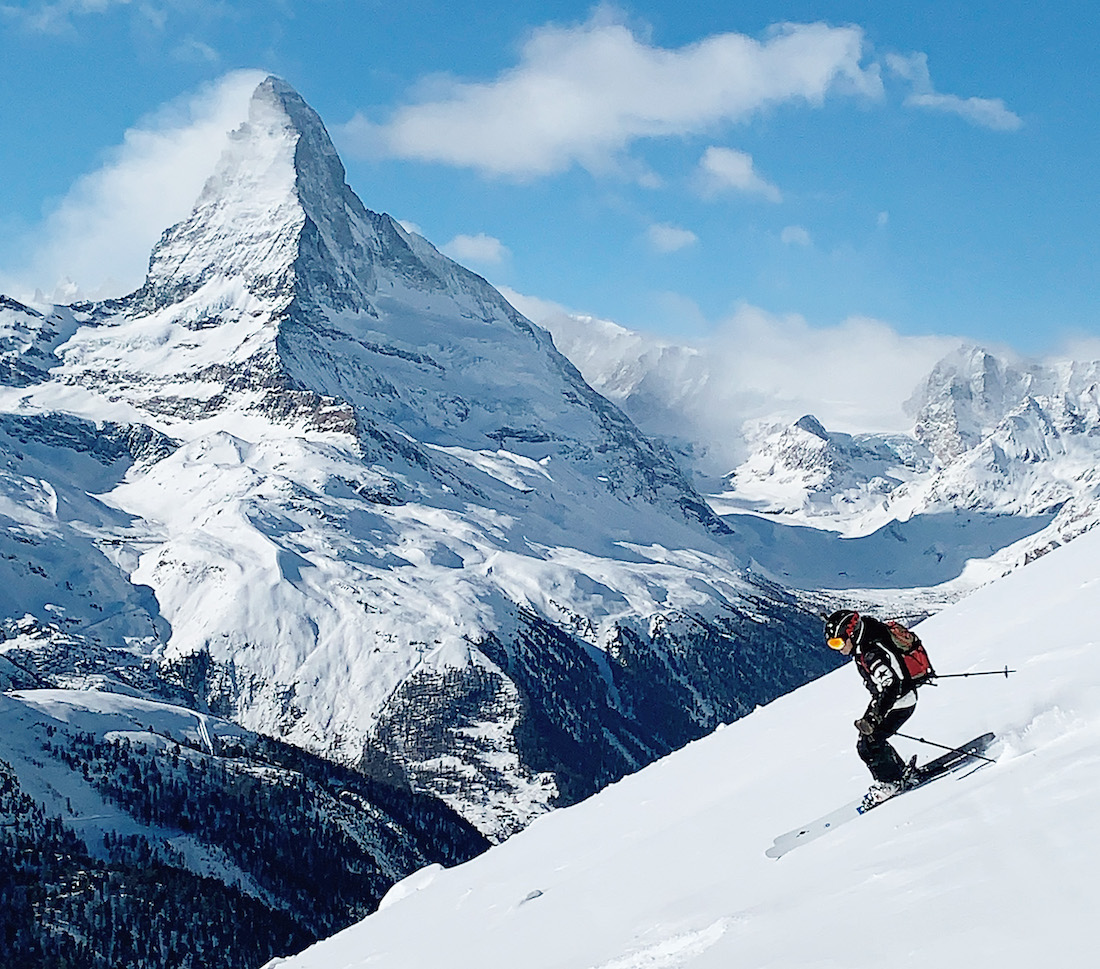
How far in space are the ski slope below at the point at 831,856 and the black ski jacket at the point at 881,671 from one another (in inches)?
50.8

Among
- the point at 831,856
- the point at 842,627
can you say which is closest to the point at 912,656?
the point at 842,627

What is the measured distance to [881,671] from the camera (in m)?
17.3

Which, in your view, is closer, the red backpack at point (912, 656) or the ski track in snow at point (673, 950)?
the ski track in snow at point (673, 950)

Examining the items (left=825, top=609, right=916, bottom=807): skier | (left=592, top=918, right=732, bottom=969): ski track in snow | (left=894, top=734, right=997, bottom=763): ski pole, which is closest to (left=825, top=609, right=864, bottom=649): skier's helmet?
(left=825, top=609, right=916, bottom=807): skier

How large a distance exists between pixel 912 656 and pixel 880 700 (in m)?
0.80

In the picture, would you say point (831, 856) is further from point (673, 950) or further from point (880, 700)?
point (880, 700)

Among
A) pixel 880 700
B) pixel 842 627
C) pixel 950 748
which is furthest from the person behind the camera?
pixel 842 627

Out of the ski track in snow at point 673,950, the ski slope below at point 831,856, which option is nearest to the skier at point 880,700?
the ski slope below at point 831,856

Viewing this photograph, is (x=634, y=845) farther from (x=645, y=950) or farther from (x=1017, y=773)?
(x=1017, y=773)

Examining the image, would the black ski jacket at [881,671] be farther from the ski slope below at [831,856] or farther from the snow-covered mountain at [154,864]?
the snow-covered mountain at [154,864]

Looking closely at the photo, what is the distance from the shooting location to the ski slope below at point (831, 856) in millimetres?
10773

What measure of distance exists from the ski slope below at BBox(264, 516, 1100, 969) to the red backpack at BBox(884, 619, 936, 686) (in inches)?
44.3

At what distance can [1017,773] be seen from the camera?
14.3 m

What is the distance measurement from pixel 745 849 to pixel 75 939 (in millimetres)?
142378
